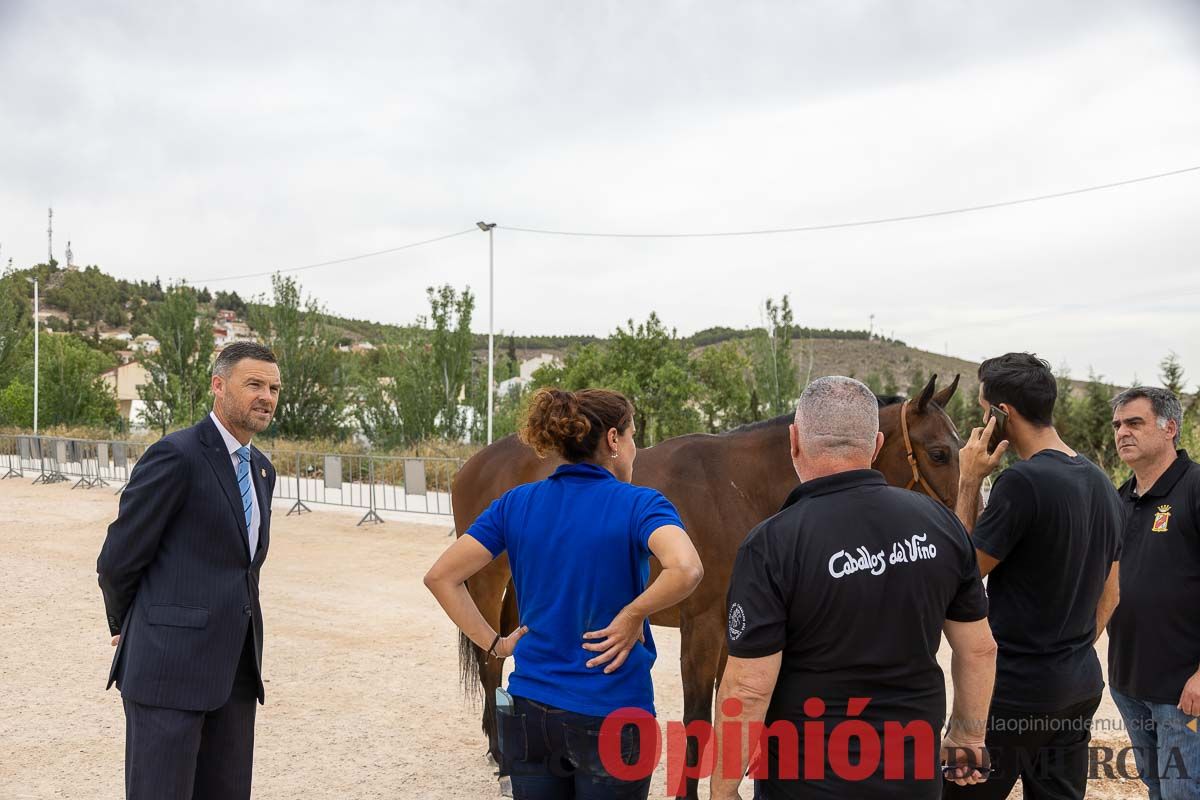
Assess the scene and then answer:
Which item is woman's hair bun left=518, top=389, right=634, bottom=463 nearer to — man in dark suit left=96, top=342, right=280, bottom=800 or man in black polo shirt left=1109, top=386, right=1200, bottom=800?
man in dark suit left=96, top=342, right=280, bottom=800

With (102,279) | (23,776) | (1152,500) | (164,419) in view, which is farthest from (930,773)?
(102,279)

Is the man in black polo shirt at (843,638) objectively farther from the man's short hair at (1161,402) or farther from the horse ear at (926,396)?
the horse ear at (926,396)

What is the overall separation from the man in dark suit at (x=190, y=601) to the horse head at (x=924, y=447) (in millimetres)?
3112

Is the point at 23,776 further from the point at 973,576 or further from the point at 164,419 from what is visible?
the point at 164,419

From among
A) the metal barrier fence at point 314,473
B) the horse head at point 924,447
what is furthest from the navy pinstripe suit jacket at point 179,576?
the metal barrier fence at point 314,473

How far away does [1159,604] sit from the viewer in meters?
3.38

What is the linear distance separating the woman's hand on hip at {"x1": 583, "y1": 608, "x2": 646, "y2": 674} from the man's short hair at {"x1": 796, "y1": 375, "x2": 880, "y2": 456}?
0.73 m

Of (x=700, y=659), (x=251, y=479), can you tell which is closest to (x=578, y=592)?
(x=251, y=479)

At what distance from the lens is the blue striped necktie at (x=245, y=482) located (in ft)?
10.7

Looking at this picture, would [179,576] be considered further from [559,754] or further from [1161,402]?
[1161,402]

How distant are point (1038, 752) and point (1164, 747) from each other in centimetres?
80

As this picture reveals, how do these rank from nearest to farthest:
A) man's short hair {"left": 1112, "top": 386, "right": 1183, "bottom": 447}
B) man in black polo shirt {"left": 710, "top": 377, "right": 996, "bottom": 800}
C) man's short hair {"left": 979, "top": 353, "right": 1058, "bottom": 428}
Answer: man in black polo shirt {"left": 710, "top": 377, "right": 996, "bottom": 800}
man's short hair {"left": 979, "top": 353, "right": 1058, "bottom": 428}
man's short hair {"left": 1112, "top": 386, "right": 1183, "bottom": 447}

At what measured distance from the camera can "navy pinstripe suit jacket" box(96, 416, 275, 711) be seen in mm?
2943

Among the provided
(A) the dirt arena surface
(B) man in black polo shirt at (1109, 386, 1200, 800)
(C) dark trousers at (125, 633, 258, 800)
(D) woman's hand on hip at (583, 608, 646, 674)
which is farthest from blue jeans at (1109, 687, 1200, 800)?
(C) dark trousers at (125, 633, 258, 800)
